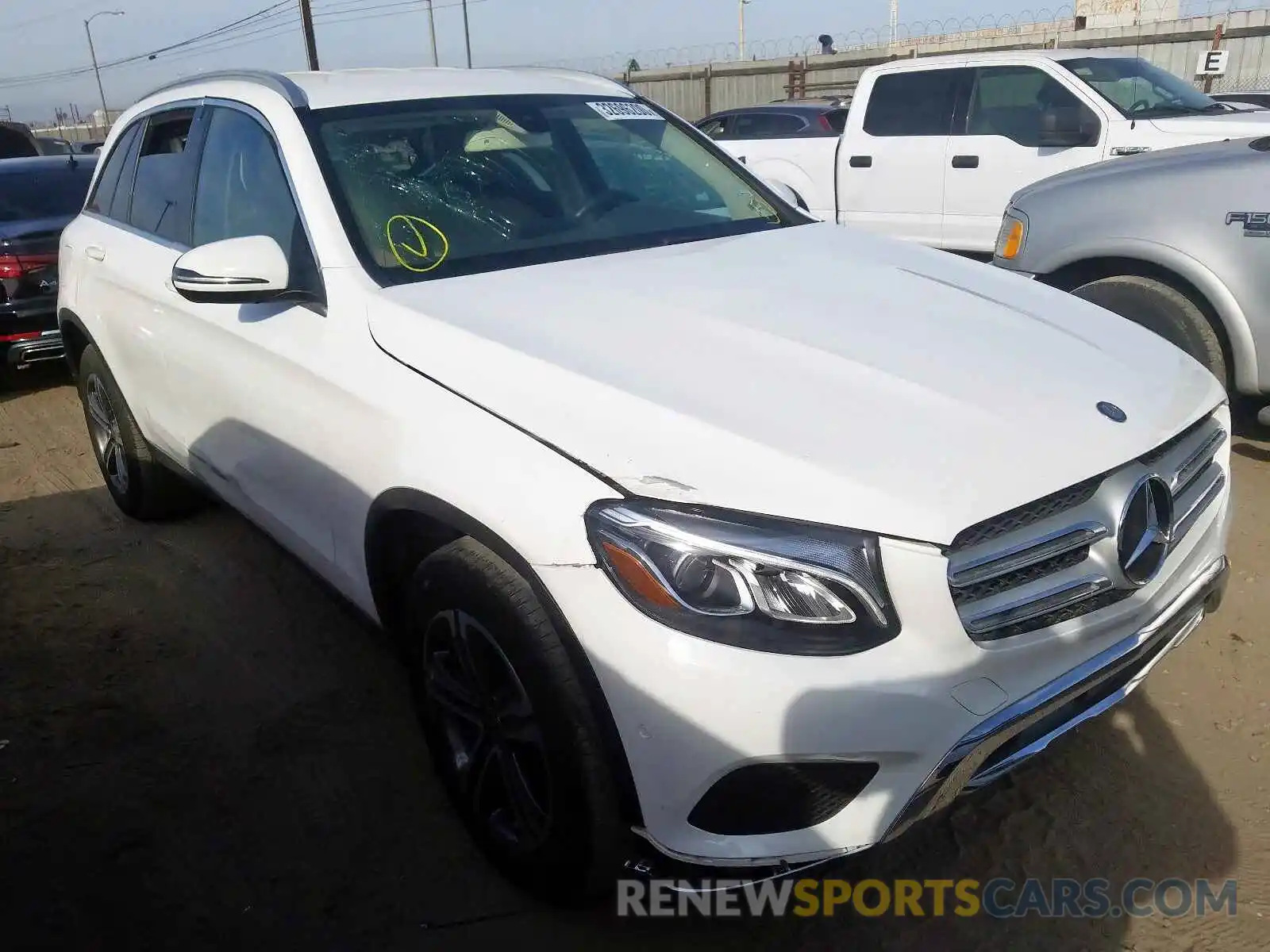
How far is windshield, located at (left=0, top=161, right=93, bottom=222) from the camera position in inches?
284

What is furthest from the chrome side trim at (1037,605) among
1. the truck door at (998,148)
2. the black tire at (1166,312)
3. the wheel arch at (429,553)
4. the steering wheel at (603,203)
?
the truck door at (998,148)

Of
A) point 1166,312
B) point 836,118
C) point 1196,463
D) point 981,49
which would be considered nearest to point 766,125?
point 836,118

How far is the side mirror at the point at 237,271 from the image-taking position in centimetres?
266

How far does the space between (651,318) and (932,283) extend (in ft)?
2.82

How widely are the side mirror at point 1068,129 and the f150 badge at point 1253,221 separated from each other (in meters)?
3.26

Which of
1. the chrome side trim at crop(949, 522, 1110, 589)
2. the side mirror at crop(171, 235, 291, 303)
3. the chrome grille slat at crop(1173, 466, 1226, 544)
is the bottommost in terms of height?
the chrome grille slat at crop(1173, 466, 1226, 544)

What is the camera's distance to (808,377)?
84.7 inches

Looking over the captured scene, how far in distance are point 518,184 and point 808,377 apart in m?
1.41

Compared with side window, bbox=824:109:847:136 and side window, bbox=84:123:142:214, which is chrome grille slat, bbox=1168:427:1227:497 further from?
side window, bbox=824:109:847:136

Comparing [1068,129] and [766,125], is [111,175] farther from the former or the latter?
[766,125]

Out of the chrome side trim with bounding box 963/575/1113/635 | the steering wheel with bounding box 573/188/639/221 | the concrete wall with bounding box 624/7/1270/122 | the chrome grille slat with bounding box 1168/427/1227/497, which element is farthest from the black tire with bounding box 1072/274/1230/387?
the concrete wall with bounding box 624/7/1270/122

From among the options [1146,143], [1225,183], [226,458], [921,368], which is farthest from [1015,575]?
[1146,143]

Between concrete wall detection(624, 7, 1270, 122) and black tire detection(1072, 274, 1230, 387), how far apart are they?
11.2 m

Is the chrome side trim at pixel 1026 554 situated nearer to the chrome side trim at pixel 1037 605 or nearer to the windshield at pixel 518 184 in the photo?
the chrome side trim at pixel 1037 605
